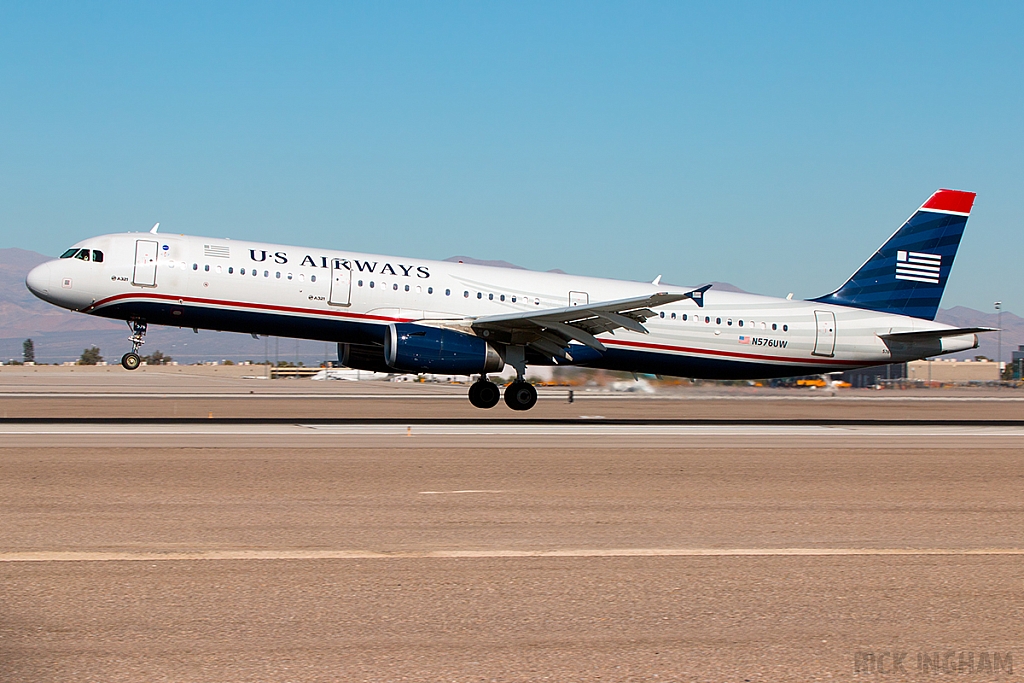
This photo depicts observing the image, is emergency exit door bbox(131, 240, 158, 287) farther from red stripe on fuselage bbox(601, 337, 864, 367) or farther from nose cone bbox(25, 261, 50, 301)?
red stripe on fuselage bbox(601, 337, 864, 367)

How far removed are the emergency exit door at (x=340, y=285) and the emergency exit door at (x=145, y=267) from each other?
5.15m

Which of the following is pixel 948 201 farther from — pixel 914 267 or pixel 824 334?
pixel 824 334

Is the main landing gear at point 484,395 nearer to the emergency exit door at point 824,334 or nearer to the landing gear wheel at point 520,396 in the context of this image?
the landing gear wheel at point 520,396

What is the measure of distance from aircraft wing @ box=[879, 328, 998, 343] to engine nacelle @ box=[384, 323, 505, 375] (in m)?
15.7

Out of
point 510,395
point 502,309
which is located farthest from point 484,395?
point 502,309

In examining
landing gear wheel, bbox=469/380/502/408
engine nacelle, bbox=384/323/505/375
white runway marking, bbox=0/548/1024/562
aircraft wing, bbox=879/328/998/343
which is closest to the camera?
white runway marking, bbox=0/548/1024/562

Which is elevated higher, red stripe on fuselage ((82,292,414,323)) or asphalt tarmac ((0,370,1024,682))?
red stripe on fuselage ((82,292,414,323))

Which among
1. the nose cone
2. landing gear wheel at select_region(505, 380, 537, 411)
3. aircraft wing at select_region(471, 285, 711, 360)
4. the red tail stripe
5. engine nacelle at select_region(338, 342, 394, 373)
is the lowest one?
landing gear wheel at select_region(505, 380, 537, 411)

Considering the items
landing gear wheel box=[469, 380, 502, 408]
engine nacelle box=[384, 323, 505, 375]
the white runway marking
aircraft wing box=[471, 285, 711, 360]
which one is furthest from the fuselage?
the white runway marking

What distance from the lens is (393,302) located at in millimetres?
29750

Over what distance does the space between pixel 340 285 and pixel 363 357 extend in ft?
10.4

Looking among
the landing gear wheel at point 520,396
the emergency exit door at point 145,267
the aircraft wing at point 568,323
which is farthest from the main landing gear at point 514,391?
the emergency exit door at point 145,267

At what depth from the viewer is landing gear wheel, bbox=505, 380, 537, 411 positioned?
3156 cm

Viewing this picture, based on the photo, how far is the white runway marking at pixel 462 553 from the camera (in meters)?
8.60
